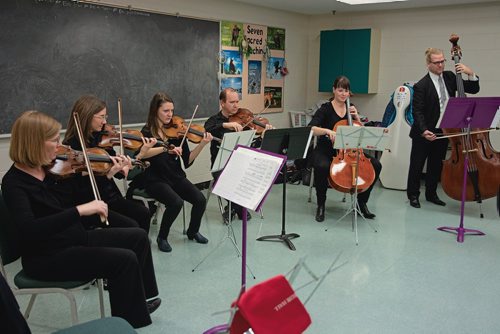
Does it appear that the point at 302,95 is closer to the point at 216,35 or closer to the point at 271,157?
the point at 216,35

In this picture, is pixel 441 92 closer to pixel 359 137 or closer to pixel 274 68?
pixel 359 137

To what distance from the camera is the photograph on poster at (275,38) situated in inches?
246

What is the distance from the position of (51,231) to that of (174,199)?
4.85 ft

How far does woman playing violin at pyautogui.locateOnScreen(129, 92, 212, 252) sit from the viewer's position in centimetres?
347

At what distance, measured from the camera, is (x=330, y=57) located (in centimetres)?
664

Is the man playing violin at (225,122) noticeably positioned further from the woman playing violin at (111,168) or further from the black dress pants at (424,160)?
the black dress pants at (424,160)

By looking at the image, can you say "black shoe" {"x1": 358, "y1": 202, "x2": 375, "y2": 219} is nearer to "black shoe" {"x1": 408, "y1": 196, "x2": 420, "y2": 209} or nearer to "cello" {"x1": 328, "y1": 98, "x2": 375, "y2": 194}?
"cello" {"x1": 328, "y1": 98, "x2": 375, "y2": 194}

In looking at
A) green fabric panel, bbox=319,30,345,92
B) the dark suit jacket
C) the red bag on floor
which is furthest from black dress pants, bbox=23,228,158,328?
green fabric panel, bbox=319,30,345,92

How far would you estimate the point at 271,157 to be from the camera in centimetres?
222

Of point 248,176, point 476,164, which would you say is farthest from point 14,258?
point 476,164

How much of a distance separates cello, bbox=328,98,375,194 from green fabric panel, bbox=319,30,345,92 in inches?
108

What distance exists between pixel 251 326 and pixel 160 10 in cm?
415

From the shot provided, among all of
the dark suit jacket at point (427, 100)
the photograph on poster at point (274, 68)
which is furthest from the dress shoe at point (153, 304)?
the photograph on poster at point (274, 68)

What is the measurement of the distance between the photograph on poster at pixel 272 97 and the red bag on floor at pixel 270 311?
5.15m
